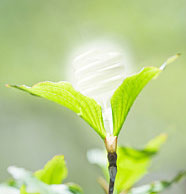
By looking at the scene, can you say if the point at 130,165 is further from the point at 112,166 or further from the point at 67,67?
the point at 67,67

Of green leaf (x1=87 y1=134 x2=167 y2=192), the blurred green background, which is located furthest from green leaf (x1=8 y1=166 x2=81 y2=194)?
the blurred green background

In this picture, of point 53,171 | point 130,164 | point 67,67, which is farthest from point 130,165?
point 67,67

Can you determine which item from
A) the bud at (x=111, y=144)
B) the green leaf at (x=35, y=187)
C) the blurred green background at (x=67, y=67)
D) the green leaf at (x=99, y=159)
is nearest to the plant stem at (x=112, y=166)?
the bud at (x=111, y=144)

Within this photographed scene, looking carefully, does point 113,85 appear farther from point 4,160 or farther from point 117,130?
point 4,160

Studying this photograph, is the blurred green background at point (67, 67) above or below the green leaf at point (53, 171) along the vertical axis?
above

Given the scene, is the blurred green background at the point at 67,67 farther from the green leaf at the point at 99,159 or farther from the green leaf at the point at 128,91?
the green leaf at the point at 128,91

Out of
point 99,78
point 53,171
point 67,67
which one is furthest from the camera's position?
point 67,67
